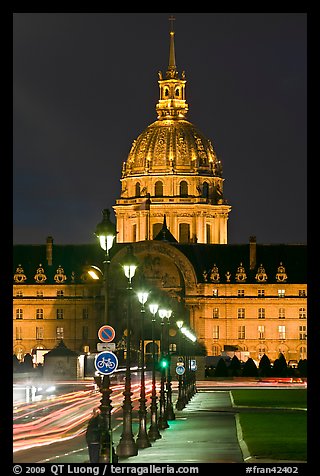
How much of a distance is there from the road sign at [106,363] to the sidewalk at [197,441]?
324cm

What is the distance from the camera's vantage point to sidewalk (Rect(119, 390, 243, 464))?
4247 centimetres

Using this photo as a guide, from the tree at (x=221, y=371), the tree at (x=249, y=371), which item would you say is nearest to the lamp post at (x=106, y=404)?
the tree at (x=221, y=371)

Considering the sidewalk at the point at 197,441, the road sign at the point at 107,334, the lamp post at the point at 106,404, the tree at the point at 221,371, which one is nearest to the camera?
the lamp post at the point at 106,404

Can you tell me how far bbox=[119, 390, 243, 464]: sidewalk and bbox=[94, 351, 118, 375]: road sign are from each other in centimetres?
324

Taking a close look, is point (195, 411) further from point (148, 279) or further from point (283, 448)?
point (148, 279)

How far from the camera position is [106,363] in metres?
37.3

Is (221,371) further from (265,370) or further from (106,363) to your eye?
(106,363)

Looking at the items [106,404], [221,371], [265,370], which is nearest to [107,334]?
[106,404]

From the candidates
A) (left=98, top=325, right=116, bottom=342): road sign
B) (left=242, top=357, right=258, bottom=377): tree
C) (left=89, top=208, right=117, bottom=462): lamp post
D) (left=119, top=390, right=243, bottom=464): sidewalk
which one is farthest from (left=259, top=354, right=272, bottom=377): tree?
(left=98, top=325, right=116, bottom=342): road sign

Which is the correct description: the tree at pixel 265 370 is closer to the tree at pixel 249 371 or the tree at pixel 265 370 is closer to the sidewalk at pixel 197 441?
the tree at pixel 249 371

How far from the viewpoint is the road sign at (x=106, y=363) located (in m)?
37.3

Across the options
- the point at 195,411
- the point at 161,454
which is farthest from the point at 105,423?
the point at 195,411

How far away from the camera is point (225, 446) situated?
160 ft

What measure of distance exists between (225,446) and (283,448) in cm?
283
